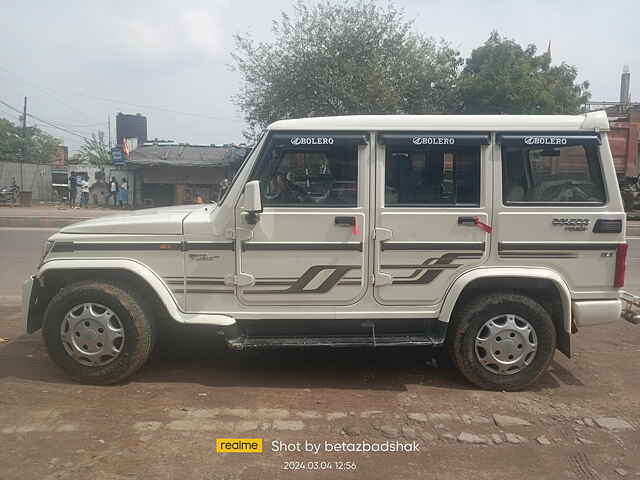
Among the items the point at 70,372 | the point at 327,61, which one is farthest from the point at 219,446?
the point at 327,61

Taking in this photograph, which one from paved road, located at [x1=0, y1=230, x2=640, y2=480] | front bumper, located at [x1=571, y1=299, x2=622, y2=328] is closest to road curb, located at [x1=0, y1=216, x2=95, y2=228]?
paved road, located at [x1=0, y1=230, x2=640, y2=480]

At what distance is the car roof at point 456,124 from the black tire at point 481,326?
1.33 meters

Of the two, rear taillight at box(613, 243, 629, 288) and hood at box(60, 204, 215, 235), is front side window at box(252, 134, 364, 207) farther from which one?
rear taillight at box(613, 243, 629, 288)

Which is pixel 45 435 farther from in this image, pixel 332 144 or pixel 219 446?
pixel 332 144

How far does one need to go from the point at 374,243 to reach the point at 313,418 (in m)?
1.37

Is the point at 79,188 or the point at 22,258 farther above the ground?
the point at 79,188

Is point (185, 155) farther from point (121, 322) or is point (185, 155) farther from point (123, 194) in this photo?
point (121, 322)

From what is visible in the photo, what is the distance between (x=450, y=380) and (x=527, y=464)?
126cm

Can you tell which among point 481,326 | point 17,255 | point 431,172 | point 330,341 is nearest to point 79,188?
point 17,255

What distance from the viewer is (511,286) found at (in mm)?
4047

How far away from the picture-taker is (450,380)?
14.1ft

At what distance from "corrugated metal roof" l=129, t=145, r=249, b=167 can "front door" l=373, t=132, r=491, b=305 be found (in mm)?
21019

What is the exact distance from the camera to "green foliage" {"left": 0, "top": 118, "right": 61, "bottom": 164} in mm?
41772
